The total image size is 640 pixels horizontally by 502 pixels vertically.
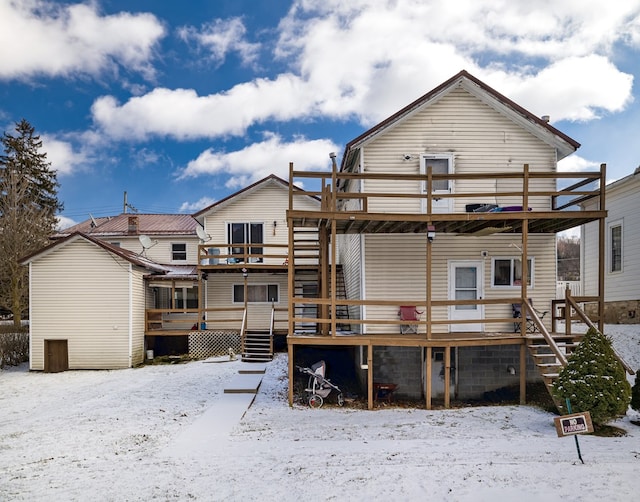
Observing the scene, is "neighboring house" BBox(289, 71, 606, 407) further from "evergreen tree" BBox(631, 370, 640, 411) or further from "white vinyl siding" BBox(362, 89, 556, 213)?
"evergreen tree" BBox(631, 370, 640, 411)

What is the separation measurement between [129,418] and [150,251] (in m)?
18.6

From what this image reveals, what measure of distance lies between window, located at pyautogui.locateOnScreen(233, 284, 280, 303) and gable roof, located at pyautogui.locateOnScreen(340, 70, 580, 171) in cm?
1135

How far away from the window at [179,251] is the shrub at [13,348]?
9162mm

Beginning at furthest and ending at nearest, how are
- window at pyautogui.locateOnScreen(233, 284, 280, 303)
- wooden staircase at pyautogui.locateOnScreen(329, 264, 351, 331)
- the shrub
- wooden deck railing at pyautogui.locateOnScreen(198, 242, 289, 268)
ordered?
1. window at pyautogui.locateOnScreen(233, 284, 280, 303)
2. wooden deck railing at pyautogui.locateOnScreen(198, 242, 289, 268)
3. the shrub
4. wooden staircase at pyautogui.locateOnScreen(329, 264, 351, 331)

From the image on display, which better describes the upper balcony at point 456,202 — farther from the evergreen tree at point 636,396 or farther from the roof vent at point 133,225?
the roof vent at point 133,225

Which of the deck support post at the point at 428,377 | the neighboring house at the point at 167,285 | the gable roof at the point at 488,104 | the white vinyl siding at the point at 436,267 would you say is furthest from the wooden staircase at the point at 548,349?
the neighboring house at the point at 167,285

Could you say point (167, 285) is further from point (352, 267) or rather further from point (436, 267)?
point (436, 267)

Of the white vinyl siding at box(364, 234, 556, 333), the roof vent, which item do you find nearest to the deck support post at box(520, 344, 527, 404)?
the white vinyl siding at box(364, 234, 556, 333)

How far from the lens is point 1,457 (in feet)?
28.0

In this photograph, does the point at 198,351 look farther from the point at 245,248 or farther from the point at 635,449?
the point at 635,449

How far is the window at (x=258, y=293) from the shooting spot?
75.8ft

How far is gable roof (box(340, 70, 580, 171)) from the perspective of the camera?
13148 mm

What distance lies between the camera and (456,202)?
1348 cm

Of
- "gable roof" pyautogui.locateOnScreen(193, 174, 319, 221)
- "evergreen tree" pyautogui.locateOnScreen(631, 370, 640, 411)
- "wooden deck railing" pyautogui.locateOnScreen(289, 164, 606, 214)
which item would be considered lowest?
"evergreen tree" pyautogui.locateOnScreen(631, 370, 640, 411)
